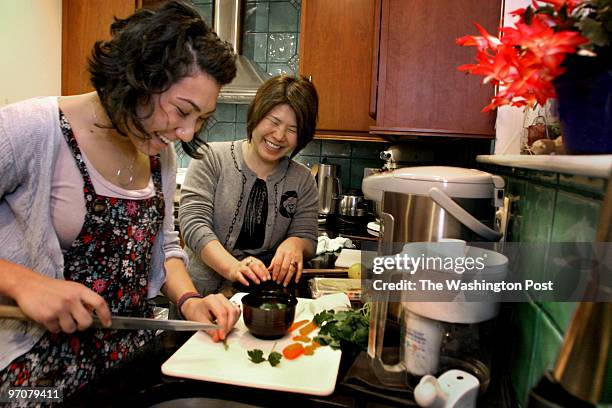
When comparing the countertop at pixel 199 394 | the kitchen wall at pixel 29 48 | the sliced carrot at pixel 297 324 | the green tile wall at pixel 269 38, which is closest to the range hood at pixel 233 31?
the green tile wall at pixel 269 38

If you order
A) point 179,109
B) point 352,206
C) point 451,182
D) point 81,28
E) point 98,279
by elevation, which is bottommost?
point 352,206

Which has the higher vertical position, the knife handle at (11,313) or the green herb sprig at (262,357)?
the knife handle at (11,313)

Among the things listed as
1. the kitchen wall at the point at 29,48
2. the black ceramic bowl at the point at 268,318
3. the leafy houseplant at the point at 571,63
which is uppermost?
the kitchen wall at the point at 29,48

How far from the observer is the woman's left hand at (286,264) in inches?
55.7

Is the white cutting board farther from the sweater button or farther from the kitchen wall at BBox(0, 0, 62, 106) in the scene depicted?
the kitchen wall at BBox(0, 0, 62, 106)

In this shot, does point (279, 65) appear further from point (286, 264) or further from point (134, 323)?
point (134, 323)

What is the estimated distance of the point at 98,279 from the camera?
0.99 metres

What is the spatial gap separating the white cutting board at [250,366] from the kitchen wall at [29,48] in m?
2.79

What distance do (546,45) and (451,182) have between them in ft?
1.13

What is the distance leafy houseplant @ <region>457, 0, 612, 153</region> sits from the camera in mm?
468

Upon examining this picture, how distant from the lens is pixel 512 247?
0.92 m

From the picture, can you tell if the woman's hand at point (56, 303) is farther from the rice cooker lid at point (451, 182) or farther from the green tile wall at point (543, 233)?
the green tile wall at point (543, 233)

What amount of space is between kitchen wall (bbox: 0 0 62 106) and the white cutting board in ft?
9.14

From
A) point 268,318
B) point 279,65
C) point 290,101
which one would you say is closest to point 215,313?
point 268,318
